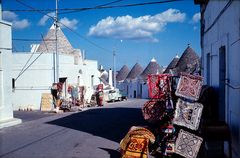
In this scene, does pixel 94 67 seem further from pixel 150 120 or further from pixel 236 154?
pixel 236 154

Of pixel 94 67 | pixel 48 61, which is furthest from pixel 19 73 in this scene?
pixel 94 67

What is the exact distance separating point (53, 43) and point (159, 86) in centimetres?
2223

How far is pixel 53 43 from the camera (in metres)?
31.0

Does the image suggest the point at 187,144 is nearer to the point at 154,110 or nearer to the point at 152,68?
the point at 154,110

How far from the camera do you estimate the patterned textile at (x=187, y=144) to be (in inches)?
302

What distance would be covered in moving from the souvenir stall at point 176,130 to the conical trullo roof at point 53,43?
21.9 metres

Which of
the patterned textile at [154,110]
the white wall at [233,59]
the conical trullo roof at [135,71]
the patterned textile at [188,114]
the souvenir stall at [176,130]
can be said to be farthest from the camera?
the conical trullo roof at [135,71]

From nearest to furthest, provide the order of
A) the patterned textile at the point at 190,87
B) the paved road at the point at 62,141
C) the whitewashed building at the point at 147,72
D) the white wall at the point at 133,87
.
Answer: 1. the patterned textile at the point at 190,87
2. the paved road at the point at 62,141
3. the whitewashed building at the point at 147,72
4. the white wall at the point at 133,87

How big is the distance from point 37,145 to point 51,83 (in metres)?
15.7

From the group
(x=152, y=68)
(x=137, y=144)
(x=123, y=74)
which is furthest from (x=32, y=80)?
(x=123, y=74)

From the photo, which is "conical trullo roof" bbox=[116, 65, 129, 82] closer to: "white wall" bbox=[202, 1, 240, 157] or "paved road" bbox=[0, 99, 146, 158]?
"paved road" bbox=[0, 99, 146, 158]

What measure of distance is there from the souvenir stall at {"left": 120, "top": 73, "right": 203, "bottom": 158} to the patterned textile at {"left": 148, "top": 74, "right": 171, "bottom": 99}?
11cm

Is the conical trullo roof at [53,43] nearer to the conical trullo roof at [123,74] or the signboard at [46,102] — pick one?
the signboard at [46,102]

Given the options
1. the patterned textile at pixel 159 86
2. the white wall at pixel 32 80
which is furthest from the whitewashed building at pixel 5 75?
the white wall at pixel 32 80
